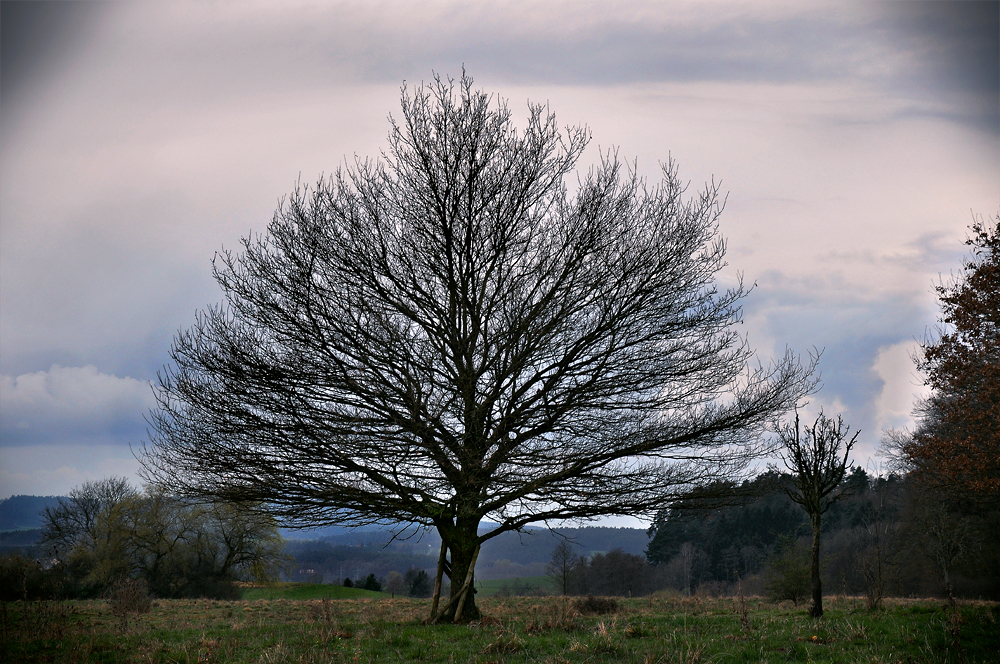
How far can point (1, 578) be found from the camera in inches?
486

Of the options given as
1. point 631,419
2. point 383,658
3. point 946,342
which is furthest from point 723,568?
point 383,658

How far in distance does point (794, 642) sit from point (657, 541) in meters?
52.9

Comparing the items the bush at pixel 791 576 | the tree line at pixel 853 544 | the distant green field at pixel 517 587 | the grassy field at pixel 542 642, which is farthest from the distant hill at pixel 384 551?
the grassy field at pixel 542 642

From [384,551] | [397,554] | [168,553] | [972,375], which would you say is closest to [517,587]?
[397,554]

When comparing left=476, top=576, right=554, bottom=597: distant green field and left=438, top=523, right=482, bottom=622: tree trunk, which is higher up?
left=438, top=523, right=482, bottom=622: tree trunk

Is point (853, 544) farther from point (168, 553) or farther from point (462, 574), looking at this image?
point (168, 553)

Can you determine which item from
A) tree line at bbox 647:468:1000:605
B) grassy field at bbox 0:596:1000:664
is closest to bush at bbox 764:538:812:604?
tree line at bbox 647:468:1000:605

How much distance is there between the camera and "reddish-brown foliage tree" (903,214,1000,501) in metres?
12.9

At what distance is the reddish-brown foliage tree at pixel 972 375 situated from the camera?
42.3ft

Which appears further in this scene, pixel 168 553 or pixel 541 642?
pixel 168 553

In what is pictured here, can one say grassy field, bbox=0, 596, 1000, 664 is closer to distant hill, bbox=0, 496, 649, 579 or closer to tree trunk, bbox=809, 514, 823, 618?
tree trunk, bbox=809, 514, 823, 618

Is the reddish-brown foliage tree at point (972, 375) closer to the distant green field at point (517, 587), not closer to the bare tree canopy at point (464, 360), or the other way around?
the bare tree canopy at point (464, 360)

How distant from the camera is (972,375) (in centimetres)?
1351

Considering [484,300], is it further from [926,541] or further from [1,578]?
[926,541]
